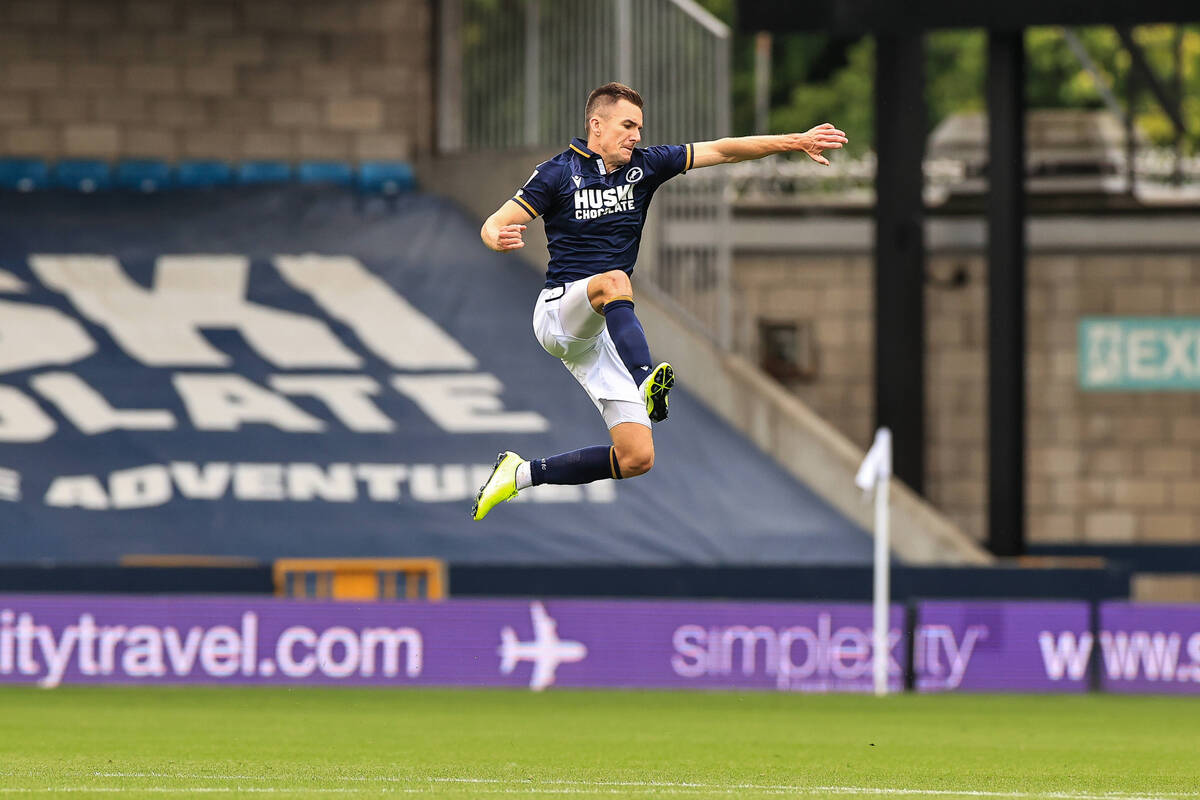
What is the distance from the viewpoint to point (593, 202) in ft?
33.4

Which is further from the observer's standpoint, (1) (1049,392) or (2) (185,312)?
(1) (1049,392)

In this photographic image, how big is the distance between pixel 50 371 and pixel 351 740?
11253 millimetres

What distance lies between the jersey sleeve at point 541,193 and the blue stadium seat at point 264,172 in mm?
16026

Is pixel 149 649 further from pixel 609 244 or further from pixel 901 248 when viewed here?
pixel 609 244

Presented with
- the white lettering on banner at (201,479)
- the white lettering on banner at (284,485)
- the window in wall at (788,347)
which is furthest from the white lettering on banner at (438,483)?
the window in wall at (788,347)

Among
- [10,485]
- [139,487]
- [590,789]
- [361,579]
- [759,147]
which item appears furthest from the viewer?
[139,487]

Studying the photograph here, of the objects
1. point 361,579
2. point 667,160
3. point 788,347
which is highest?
point 667,160

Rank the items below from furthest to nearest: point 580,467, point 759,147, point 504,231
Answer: point 580,467 < point 759,147 < point 504,231

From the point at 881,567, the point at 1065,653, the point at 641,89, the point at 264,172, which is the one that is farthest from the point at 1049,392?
the point at 264,172

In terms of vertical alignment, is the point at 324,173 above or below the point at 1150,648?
above

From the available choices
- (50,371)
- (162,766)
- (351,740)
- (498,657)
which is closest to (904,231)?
(498,657)

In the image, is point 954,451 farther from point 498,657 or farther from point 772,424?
point 498,657

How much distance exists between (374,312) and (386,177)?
102 inches

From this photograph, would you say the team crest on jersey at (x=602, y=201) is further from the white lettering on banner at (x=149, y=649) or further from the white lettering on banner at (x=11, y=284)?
the white lettering on banner at (x=11, y=284)
